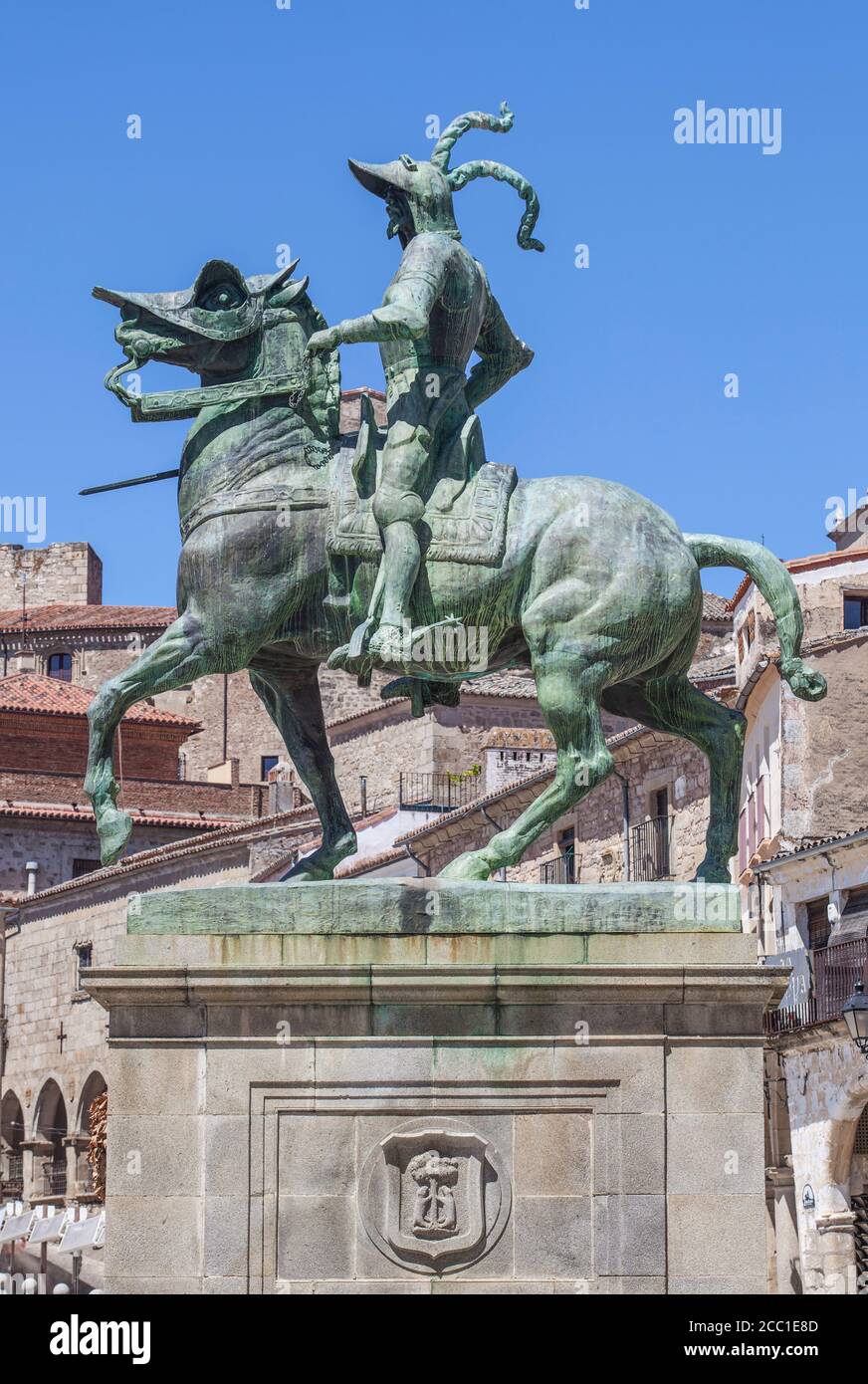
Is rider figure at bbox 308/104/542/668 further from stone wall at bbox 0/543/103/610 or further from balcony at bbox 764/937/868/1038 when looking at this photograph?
stone wall at bbox 0/543/103/610

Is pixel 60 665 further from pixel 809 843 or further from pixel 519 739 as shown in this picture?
pixel 809 843

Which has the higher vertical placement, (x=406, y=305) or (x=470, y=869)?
(x=406, y=305)

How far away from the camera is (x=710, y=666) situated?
56.7 m

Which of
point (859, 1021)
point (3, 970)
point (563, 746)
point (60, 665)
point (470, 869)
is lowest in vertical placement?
point (470, 869)

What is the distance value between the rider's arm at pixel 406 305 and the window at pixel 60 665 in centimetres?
7445

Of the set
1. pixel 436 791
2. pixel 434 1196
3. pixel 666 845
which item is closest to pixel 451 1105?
pixel 434 1196

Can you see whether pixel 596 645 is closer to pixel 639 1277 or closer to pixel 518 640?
pixel 518 640

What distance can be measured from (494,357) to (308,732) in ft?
6.70

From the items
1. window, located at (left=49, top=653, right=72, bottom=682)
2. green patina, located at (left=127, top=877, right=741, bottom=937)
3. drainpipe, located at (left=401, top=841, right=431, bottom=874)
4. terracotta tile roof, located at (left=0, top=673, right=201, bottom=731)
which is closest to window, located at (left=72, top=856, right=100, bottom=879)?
terracotta tile roof, located at (left=0, top=673, right=201, bottom=731)

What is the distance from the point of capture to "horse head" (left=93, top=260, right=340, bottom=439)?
41.3 feet

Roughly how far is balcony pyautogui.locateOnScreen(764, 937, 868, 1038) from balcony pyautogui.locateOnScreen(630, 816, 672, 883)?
532cm

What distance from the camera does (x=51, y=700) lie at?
7450cm

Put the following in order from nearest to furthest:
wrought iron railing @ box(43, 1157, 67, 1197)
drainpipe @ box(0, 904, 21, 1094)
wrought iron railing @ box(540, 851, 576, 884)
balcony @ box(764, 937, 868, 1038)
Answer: balcony @ box(764, 937, 868, 1038) < wrought iron railing @ box(540, 851, 576, 884) < wrought iron railing @ box(43, 1157, 67, 1197) < drainpipe @ box(0, 904, 21, 1094)
